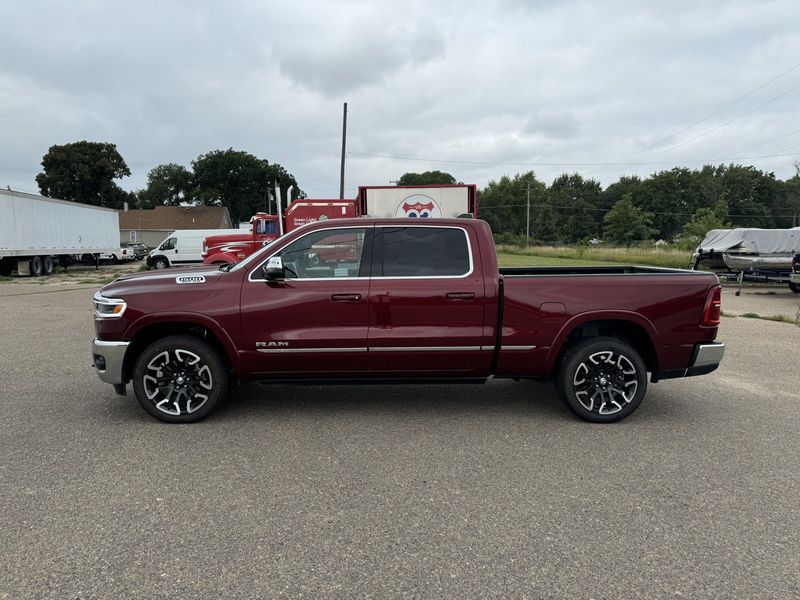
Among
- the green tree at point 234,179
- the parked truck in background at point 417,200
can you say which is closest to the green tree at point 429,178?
the green tree at point 234,179

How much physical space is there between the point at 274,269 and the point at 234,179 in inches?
3504

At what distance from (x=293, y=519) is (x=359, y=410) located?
203 centimetres

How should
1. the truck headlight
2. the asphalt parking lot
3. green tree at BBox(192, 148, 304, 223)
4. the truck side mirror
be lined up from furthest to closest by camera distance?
green tree at BBox(192, 148, 304, 223)
the truck headlight
the truck side mirror
the asphalt parking lot

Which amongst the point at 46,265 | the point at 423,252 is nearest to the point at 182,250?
the point at 46,265

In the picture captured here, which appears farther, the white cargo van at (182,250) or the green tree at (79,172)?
the green tree at (79,172)

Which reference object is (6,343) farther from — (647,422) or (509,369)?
(647,422)

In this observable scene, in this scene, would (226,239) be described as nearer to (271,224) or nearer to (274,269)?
(271,224)

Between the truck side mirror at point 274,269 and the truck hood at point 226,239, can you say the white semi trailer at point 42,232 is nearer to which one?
the truck hood at point 226,239

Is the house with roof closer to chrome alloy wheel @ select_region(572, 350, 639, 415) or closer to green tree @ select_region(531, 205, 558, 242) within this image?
green tree @ select_region(531, 205, 558, 242)

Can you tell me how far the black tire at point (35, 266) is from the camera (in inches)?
972

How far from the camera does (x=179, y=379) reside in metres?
4.72

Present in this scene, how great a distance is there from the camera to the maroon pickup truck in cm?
463

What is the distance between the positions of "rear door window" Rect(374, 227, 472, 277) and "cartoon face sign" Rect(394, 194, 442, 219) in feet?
31.9

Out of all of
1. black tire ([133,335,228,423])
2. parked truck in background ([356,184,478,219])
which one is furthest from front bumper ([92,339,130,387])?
parked truck in background ([356,184,478,219])
